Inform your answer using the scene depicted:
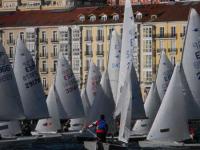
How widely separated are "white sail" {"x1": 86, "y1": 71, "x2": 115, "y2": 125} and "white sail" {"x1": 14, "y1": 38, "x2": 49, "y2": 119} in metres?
4.10

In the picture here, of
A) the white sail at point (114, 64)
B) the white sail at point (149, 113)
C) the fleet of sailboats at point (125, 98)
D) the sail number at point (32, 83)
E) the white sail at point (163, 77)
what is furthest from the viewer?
the white sail at point (163, 77)

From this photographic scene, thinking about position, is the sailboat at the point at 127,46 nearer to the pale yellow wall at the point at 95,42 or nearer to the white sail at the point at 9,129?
the white sail at the point at 9,129

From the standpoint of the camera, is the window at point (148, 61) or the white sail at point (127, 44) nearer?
the white sail at point (127, 44)

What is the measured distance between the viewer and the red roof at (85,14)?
155000 millimetres

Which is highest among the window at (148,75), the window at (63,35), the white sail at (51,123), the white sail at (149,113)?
the white sail at (149,113)

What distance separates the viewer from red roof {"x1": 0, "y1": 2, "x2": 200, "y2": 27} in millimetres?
155000

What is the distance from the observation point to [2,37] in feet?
552

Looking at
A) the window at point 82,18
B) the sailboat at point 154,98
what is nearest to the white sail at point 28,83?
the sailboat at point 154,98

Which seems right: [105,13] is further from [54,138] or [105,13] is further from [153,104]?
[54,138]

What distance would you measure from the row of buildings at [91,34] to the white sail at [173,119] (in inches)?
3429

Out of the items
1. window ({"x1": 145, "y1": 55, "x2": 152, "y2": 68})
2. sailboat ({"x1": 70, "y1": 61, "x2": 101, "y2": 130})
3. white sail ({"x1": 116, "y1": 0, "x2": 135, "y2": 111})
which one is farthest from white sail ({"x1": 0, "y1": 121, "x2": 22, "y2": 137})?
window ({"x1": 145, "y1": 55, "x2": 152, "y2": 68})

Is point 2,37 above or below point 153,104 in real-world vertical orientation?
below

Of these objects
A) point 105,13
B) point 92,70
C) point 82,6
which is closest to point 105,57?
point 105,13

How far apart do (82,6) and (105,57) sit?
71.8ft
